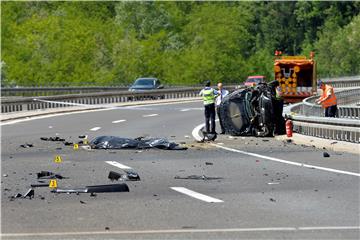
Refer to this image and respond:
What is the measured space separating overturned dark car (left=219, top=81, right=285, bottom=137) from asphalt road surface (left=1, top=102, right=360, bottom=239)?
5.85 feet

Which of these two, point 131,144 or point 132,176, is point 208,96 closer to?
point 131,144

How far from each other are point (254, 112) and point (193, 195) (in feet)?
49.9

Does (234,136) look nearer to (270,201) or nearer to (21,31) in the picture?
(270,201)

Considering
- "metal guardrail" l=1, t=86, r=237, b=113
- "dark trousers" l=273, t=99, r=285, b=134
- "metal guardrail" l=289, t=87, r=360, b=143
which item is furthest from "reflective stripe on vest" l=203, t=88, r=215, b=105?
"metal guardrail" l=1, t=86, r=237, b=113

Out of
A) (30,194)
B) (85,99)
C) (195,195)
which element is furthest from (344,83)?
(30,194)

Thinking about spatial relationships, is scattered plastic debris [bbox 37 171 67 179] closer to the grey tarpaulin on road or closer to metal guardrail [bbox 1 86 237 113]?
the grey tarpaulin on road

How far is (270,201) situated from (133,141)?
38.6ft

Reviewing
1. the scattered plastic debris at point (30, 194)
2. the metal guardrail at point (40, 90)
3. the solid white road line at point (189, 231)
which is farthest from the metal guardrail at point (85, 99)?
the solid white road line at point (189, 231)

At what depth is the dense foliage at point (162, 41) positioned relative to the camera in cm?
10694

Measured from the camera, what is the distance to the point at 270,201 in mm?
14359

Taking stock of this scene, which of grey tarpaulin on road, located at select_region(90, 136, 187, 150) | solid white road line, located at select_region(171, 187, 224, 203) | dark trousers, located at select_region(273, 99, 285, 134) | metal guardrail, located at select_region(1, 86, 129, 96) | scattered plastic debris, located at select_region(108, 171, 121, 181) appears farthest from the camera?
metal guardrail, located at select_region(1, 86, 129, 96)

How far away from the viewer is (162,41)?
4865 inches

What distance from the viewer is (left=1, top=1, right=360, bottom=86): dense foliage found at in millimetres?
106938

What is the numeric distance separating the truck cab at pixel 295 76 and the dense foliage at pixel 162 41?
3794cm
